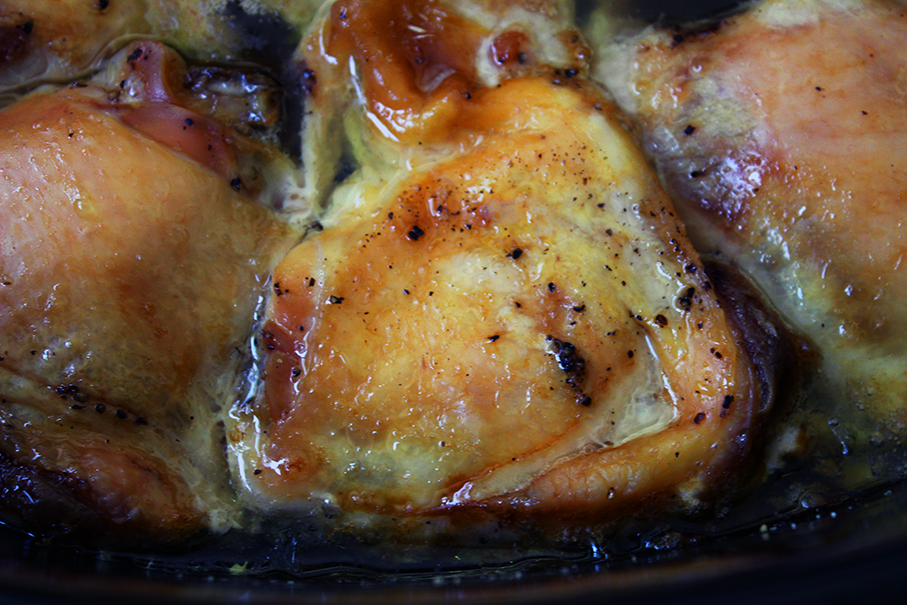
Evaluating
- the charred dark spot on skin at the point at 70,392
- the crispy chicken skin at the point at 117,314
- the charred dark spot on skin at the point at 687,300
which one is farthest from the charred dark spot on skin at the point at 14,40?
the charred dark spot on skin at the point at 687,300

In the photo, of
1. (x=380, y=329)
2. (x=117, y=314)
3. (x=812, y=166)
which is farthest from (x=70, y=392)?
(x=812, y=166)

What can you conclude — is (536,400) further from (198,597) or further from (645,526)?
(198,597)

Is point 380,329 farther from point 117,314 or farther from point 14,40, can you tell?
point 14,40

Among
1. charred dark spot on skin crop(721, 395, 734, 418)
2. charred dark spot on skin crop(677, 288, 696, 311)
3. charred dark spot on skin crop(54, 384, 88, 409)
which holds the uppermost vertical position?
charred dark spot on skin crop(677, 288, 696, 311)

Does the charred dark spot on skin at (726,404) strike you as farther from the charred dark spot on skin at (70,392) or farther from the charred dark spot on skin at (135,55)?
the charred dark spot on skin at (135,55)

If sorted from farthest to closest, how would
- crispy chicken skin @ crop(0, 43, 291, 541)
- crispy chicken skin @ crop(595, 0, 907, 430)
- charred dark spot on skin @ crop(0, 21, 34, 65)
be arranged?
charred dark spot on skin @ crop(0, 21, 34, 65), crispy chicken skin @ crop(595, 0, 907, 430), crispy chicken skin @ crop(0, 43, 291, 541)

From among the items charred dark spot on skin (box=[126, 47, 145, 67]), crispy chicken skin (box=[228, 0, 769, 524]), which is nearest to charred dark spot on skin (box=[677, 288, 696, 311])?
crispy chicken skin (box=[228, 0, 769, 524])

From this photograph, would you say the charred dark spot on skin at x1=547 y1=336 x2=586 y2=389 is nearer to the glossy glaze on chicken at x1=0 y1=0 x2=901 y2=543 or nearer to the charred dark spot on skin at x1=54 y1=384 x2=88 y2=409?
the glossy glaze on chicken at x1=0 y1=0 x2=901 y2=543
